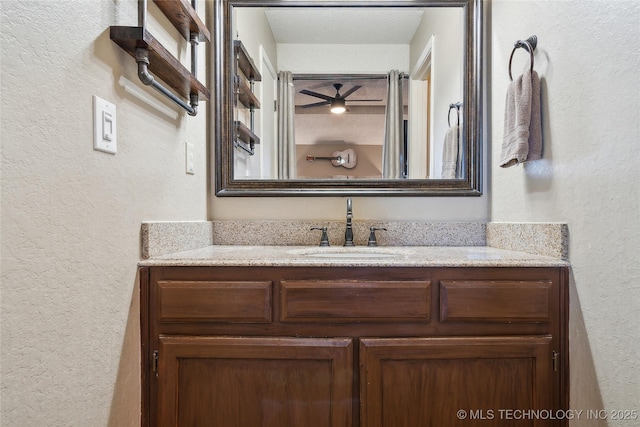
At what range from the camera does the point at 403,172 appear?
1555 millimetres

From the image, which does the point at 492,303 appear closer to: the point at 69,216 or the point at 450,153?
the point at 450,153

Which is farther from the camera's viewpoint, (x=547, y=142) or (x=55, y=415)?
(x=547, y=142)

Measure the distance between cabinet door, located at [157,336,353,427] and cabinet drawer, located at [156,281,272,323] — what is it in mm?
64

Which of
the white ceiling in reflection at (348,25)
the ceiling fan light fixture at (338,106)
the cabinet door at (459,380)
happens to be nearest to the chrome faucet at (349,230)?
the ceiling fan light fixture at (338,106)

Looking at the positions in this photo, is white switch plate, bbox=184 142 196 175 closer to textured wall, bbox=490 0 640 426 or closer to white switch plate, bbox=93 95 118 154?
white switch plate, bbox=93 95 118 154

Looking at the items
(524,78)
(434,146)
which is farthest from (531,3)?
(434,146)

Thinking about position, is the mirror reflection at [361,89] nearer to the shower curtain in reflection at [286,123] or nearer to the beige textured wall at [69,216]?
the shower curtain in reflection at [286,123]

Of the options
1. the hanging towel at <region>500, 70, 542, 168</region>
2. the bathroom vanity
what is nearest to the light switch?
the bathroom vanity

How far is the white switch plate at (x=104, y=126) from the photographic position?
2.73 ft

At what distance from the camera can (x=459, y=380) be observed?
104 centimetres

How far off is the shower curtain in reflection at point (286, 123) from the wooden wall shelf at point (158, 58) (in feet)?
1.21

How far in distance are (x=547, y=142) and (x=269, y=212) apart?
107cm

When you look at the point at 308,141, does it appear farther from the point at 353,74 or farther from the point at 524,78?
the point at 524,78

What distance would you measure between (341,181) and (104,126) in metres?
0.93
